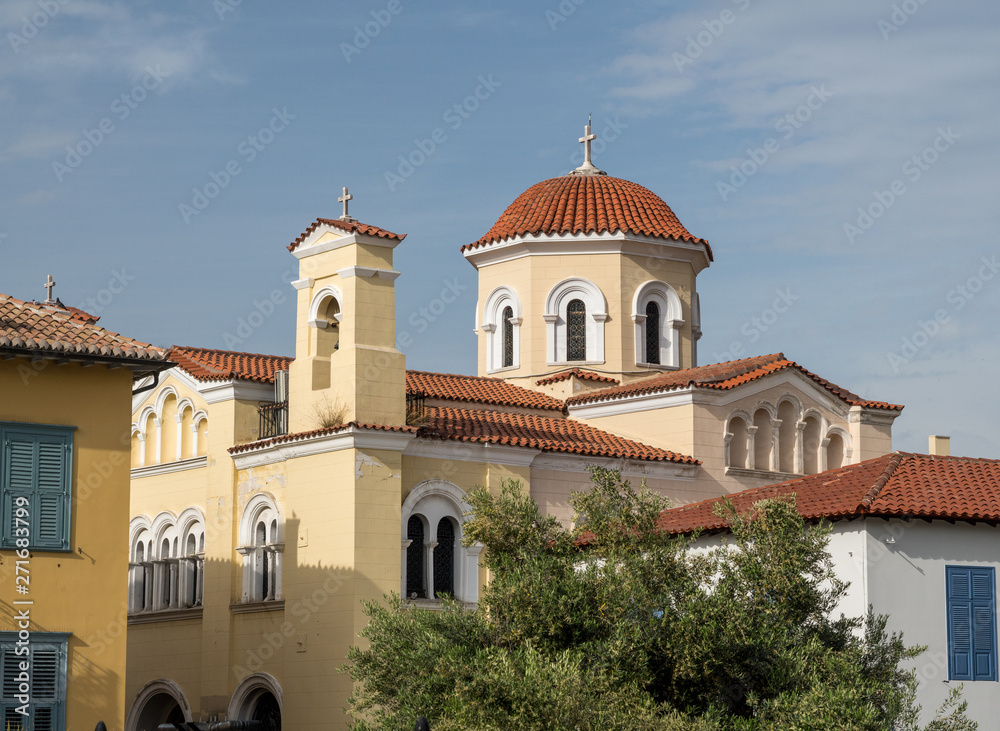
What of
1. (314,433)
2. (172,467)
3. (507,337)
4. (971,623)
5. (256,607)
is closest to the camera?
(971,623)

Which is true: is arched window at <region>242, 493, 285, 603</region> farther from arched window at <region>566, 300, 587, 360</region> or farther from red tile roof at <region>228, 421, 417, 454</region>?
arched window at <region>566, 300, 587, 360</region>

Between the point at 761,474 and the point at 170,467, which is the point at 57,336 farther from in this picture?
the point at 761,474

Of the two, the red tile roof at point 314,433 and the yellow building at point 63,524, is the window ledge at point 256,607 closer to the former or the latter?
the red tile roof at point 314,433

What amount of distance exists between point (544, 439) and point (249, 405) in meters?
5.85

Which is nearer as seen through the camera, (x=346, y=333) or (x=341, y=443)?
(x=341, y=443)

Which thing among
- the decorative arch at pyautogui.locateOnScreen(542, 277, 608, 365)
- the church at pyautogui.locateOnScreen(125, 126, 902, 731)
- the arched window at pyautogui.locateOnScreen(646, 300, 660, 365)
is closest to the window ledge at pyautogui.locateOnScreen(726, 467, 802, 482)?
the church at pyautogui.locateOnScreen(125, 126, 902, 731)

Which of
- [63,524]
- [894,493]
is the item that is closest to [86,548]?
[63,524]

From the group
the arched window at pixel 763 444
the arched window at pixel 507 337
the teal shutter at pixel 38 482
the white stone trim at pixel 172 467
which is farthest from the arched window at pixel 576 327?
the teal shutter at pixel 38 482

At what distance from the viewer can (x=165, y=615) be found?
31.2m

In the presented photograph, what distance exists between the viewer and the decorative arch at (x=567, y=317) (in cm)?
3522

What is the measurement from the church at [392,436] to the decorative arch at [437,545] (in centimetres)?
4

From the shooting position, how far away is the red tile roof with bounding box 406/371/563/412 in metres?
31.4

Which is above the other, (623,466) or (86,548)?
(623,466)

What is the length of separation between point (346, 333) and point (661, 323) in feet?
34.2
